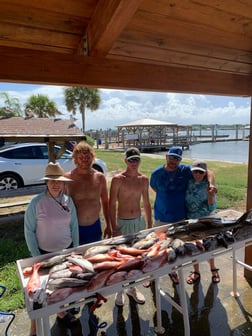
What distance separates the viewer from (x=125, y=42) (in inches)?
89.8

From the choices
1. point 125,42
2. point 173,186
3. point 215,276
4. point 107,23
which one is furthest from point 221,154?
point 107,23

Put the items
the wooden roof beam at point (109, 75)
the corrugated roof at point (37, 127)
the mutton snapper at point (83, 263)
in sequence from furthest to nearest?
1. the corrugated roof at point (37, 127)
2. the wooden roof beam at point (109, 75)
3. the mutton snapper at point (83, 263)

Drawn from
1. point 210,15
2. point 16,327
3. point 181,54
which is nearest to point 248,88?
point 181,54

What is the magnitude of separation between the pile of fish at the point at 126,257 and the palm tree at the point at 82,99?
98.6 feet

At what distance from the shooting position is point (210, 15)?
203cm

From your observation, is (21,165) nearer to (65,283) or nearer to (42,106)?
(65,283)

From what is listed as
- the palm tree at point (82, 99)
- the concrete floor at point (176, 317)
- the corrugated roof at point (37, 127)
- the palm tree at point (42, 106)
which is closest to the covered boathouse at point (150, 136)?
the palm tree at point (82, 99)

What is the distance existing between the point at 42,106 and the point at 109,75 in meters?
29.2

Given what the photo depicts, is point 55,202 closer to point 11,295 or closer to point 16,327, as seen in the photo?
point 16,327

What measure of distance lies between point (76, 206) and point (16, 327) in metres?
1.36

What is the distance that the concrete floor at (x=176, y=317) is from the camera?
2.51 m

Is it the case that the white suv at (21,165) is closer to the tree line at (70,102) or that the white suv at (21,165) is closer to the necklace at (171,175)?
the necklace at (171,175)

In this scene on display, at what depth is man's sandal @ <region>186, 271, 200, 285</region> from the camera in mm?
3264

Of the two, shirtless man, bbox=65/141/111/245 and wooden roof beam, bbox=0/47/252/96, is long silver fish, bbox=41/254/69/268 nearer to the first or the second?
shirtless man, bbox=65/141/111/245
